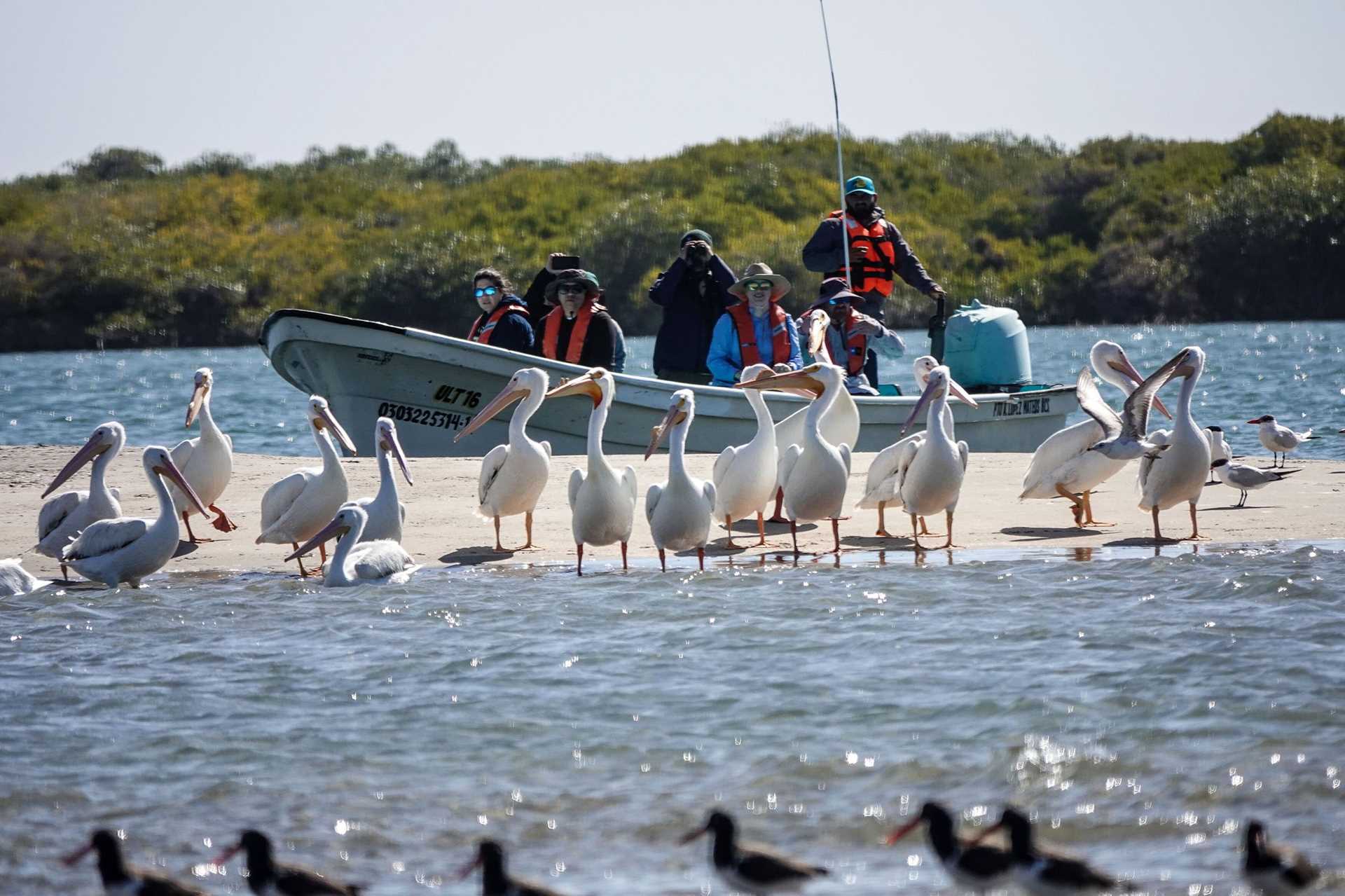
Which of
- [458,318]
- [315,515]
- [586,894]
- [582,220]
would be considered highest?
[582,220]

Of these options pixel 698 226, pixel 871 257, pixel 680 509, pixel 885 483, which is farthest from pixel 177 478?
pixel 698 226

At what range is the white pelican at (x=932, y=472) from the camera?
8180 mm

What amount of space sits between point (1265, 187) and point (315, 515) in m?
41.8

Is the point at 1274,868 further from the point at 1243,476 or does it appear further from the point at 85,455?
the point at 85,455

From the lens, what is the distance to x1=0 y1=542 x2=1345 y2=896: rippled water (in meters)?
4.36

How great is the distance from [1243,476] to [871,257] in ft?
14.4

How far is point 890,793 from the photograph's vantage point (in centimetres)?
465

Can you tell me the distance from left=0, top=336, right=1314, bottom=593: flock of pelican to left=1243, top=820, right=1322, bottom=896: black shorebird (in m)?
4.24

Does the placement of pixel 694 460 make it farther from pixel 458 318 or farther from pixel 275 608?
pixel 458 318

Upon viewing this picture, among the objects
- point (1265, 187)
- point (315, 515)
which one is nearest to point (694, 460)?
A: point (315, 515)

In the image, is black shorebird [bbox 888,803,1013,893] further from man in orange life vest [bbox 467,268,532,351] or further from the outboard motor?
the outboard motor

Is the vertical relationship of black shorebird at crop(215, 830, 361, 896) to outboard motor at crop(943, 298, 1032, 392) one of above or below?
below

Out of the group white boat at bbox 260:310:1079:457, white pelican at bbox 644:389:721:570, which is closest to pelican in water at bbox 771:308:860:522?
white pelican at bbox 644:389:721:570

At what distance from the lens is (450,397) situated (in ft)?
41.1
